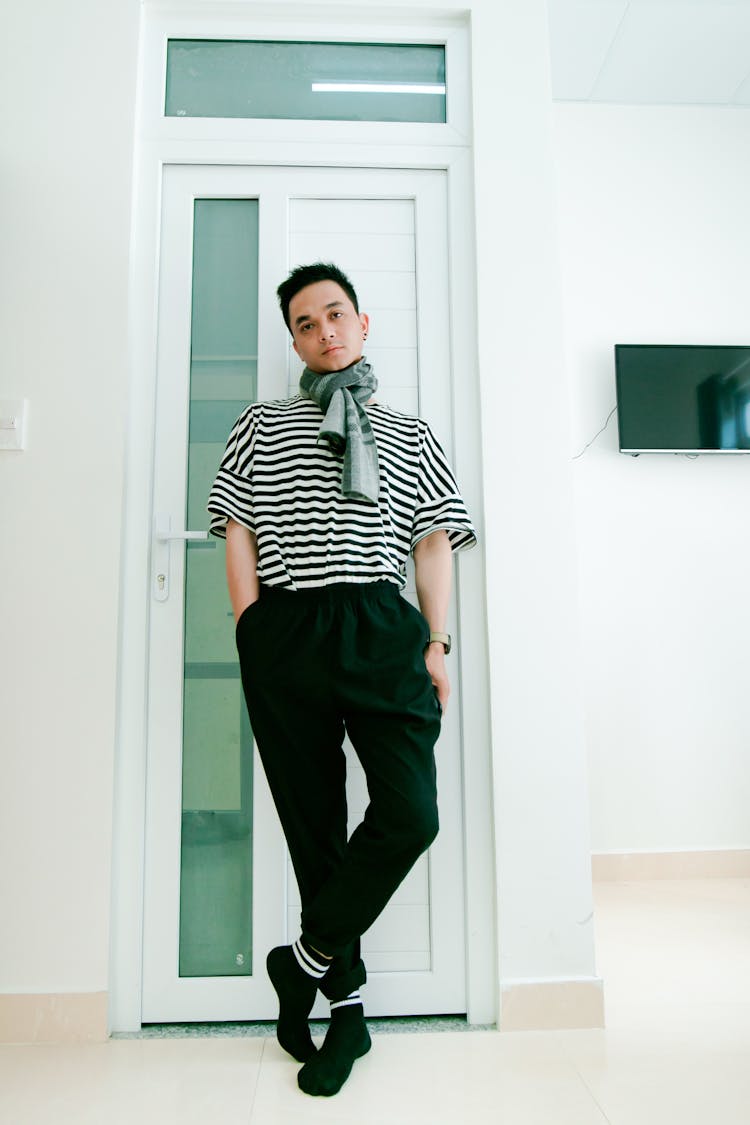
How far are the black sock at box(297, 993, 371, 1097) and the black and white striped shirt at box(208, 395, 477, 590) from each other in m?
0.82

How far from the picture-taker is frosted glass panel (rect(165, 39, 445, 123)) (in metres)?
1.87

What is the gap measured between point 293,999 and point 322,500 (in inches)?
37.1

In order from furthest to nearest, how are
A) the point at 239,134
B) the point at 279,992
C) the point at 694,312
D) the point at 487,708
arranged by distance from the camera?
the point at 694,312 < the point at 239,134 < the point at 487,708 < the point at 279,992

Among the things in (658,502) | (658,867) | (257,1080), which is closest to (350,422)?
(257,1080)

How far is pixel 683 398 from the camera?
8.93 ft

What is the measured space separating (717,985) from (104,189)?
7.75ft

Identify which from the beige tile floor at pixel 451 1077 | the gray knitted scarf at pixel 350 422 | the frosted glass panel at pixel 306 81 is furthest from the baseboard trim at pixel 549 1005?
the frosted glass panel at pixel 306 81

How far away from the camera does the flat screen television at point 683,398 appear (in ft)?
8.86

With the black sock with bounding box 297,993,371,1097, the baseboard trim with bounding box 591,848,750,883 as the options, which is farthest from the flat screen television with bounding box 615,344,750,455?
the black sock with bounding box 297,993,371,1097

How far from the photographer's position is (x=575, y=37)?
2.61 m

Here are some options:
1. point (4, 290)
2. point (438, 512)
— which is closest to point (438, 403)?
point (438, 512)

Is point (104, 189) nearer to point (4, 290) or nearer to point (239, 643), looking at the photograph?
point (4, 290)

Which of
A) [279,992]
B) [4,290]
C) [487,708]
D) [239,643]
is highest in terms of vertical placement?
[4,290]

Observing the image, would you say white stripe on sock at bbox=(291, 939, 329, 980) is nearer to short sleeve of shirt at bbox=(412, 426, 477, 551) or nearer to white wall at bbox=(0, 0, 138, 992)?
white wall at bbox=(0, 0, 138, 992)
